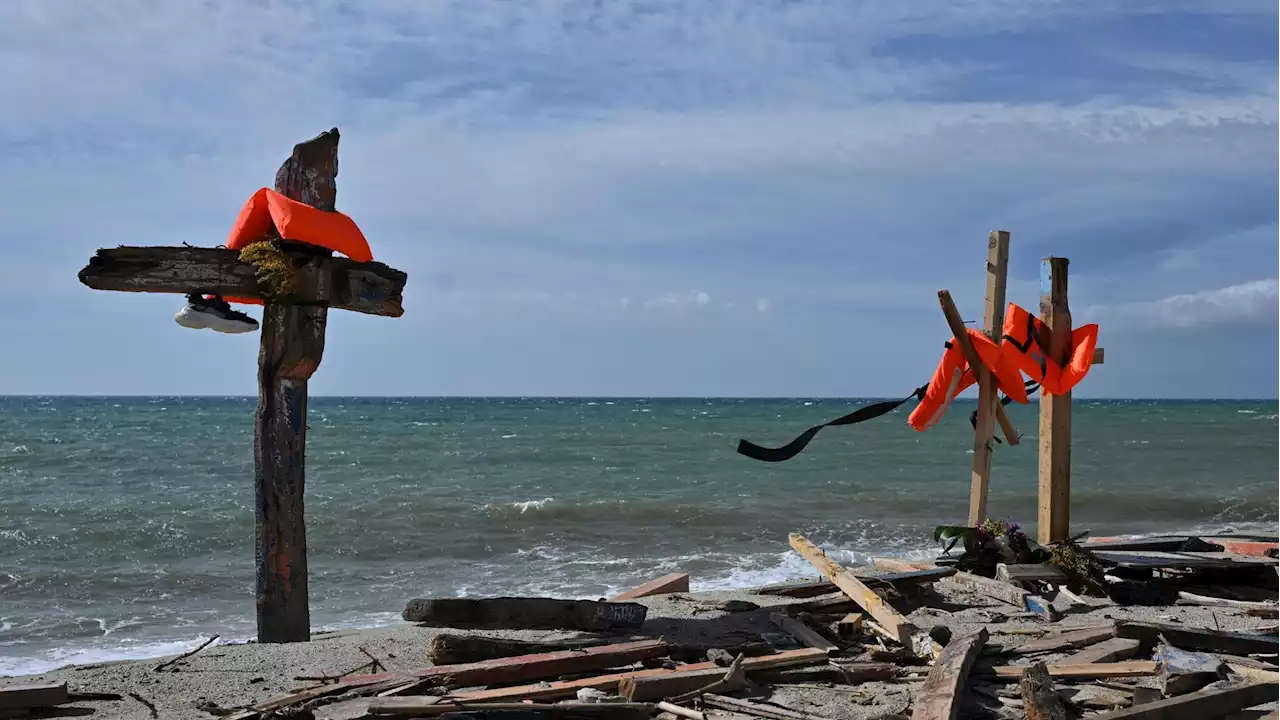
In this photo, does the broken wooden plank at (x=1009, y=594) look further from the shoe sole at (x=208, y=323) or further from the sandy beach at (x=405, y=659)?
the shoe sole at (x=208, y=323)

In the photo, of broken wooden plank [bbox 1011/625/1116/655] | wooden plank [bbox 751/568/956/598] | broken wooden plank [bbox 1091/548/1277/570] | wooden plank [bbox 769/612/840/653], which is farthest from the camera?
broken wooden plank [bbox 1091/548/1277/570]

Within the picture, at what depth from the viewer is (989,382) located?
30.1ft

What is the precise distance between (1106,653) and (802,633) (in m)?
1.85

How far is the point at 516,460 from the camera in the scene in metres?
33.8

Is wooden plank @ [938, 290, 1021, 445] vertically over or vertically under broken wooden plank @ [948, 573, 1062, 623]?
over

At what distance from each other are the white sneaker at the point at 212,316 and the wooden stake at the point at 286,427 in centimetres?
19

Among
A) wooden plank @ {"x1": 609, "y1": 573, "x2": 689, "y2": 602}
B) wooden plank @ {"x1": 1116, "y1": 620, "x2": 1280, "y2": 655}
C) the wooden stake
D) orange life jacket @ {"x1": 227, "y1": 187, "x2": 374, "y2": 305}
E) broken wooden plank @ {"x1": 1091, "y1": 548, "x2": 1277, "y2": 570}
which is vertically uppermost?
orange life jacket @ {"x1": 227, "y1": 187, "x2": 374, "y2": 305}

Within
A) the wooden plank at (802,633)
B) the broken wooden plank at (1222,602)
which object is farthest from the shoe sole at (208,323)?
the broken wooden plank at (1222,602)

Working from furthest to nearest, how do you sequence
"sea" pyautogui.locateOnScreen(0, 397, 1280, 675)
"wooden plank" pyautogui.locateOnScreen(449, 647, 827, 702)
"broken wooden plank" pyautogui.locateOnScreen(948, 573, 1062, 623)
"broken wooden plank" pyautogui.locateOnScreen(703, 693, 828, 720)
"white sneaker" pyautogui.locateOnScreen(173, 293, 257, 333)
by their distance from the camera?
1. "sea" pyautogui.locateOnScreen(0, 397, 1280, 675)
2. "broken wooden plank" pyautogui.locateOnScreen(948, 573, 1062, 623)
3. "white sneaker" pyautogui.locateOnScreen(173, 293, 257, 333)
4. "wooden plank" pyautogui.locateOnScreen(449, 647, 827, 702)
5. "broken wooden plank" pyautogui.locateOnScreen(703, 693, 828, 720)

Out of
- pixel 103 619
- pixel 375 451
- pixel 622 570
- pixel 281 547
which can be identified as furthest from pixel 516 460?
pixel 281 547

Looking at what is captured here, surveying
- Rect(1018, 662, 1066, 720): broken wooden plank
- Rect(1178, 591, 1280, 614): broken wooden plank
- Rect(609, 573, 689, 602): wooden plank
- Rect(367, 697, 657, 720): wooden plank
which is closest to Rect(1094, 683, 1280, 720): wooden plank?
Rect(1018, 662, 1066, 720): broken wooden plank

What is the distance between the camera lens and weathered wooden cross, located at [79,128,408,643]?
671 centimetres

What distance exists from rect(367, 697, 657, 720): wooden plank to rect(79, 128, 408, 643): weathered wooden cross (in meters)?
2.17

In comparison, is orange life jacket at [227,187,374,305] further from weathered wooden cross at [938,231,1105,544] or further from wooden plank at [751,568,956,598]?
weathered wooden cross at [938,231,1105,544]
